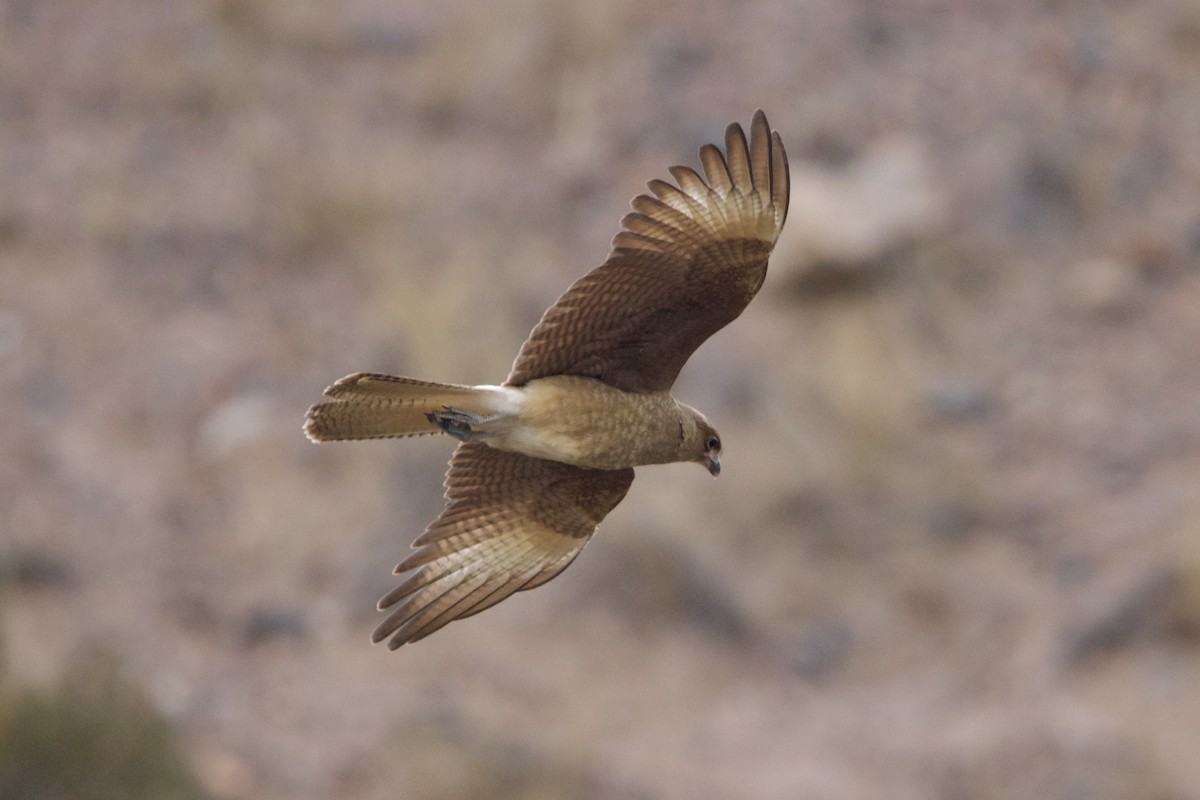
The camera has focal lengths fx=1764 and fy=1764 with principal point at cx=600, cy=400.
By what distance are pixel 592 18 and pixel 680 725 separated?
5943 mm

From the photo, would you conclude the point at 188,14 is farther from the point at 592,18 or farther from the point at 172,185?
the point at 592,18

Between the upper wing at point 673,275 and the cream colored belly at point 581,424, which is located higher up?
the upper wing at point 673,275

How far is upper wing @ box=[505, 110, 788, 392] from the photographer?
19.7ft

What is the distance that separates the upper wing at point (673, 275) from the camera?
237 inches

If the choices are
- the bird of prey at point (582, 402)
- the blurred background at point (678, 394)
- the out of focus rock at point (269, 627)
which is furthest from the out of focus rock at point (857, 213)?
the bird of prey at point (582, 402)

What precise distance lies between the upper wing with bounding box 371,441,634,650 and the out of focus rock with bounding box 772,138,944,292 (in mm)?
6406

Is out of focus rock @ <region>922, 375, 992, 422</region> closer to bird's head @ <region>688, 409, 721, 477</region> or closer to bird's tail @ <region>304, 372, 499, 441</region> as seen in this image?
bird's head @ <region>688, 409, 721, 477</region>

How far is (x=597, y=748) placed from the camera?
11906mm

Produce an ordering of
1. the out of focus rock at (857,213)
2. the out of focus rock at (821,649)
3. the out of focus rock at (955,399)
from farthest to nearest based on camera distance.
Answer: the out of focus rock at (955,399), the out of focus rock at (857,213), the out of focus rock at (821,649)

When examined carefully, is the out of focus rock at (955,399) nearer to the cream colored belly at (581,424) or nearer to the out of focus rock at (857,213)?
the out of focus rock at (857,213)

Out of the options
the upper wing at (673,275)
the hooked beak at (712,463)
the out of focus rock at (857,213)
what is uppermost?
the out of focus rock at (857,213)

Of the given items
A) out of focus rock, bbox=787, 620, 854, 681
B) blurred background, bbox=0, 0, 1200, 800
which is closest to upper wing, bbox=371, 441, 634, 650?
blurred background, bbox=0, 0, 1200, 800

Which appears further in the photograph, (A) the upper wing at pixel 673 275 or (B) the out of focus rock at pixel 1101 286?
(B) the out of focus rock at pixel 1101 286

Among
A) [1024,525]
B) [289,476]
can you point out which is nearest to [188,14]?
[289,476]
